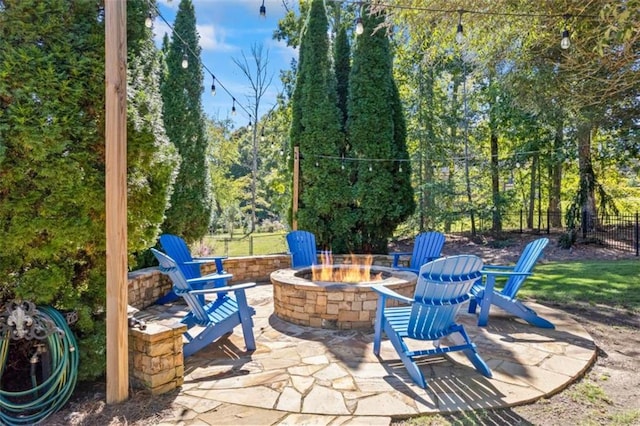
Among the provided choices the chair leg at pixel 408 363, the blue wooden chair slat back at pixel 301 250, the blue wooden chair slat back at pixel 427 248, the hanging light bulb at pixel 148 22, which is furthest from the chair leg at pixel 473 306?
the hanging light bulb at pixel 148 22

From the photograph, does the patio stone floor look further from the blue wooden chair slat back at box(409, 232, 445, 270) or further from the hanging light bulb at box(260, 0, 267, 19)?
the hanging light bulb at box(260, 0, 267, 19)

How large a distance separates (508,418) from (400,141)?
724 centimetres

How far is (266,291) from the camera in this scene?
5.77 metres

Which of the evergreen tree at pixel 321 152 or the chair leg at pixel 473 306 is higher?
the evergreen tree at pixel 321 152

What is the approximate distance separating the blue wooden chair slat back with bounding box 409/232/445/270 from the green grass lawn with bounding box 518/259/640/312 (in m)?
1.30

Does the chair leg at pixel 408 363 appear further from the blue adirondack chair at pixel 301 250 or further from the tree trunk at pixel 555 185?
the tree trunk at pixel 555 185

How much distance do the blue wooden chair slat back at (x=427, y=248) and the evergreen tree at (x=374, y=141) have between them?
107 inches

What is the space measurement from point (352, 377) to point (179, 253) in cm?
274

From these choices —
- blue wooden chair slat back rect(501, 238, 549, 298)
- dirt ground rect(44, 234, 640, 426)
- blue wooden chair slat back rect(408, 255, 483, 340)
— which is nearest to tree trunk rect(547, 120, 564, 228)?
blue wooden chair slat back rect(501, 238, 549, 298)

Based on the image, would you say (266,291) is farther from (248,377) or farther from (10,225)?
(10,225)

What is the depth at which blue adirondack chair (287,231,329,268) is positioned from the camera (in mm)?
5742

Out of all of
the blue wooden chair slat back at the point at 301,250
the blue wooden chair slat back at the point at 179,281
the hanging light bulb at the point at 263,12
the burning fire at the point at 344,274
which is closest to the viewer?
the blue wooden chair slat back at the point at 179,281

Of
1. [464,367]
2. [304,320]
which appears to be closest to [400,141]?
[304,320]

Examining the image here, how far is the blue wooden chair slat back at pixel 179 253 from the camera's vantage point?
449 cm
